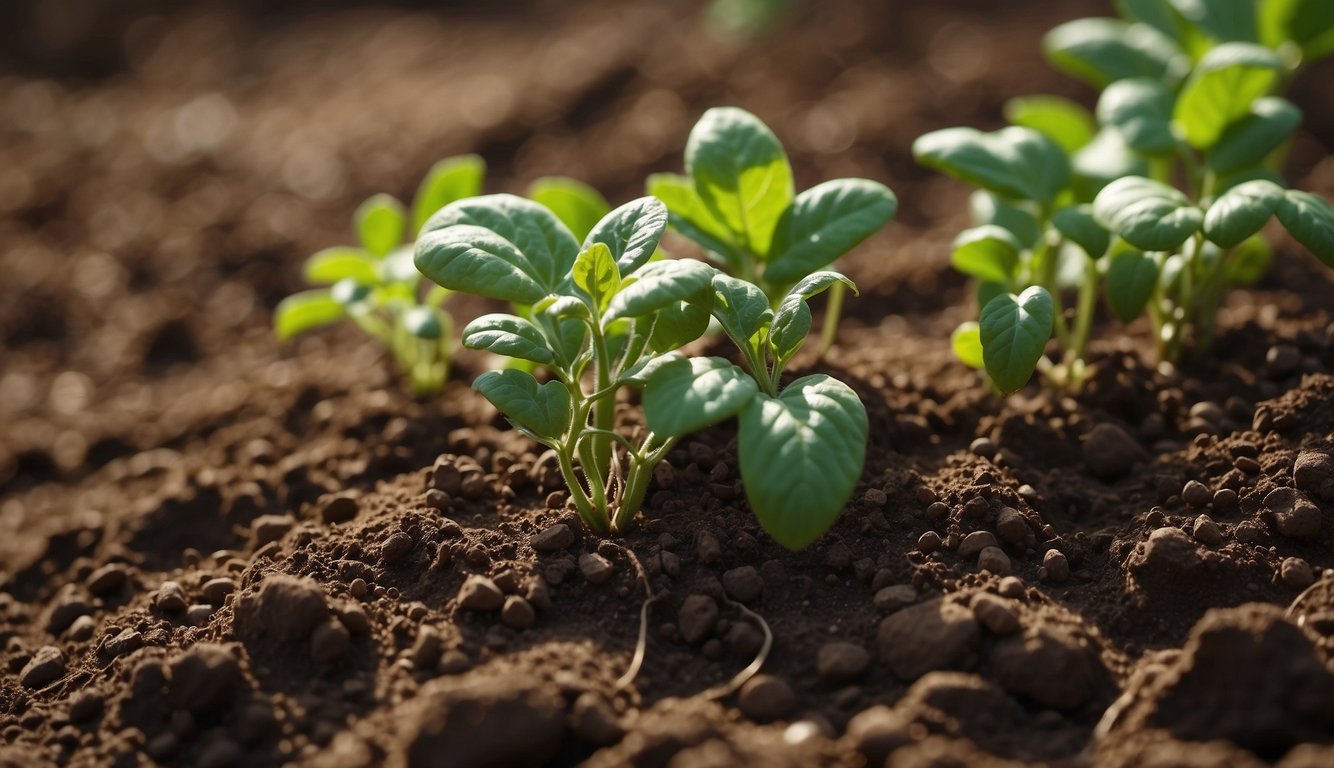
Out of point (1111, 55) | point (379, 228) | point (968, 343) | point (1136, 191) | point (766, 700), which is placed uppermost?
point (1111, 55)

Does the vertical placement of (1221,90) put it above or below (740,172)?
above

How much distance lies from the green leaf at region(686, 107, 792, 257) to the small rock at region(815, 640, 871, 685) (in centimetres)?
94

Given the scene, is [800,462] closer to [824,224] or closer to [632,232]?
[632,232]

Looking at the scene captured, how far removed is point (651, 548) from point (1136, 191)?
1223mm

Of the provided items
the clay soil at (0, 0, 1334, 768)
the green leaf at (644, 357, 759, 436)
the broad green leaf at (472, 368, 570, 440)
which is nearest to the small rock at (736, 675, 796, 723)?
the clay soil at (0, 0, 1334, 768)

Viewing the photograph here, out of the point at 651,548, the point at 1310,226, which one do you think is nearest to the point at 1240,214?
the point at 1310,226

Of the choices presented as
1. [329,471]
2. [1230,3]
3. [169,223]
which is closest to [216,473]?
[329,471]

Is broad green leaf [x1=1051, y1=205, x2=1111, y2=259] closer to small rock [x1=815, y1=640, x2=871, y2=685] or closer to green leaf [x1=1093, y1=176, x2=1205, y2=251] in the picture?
green leaf [x1=1093, y1=176, x2=1205, y2=251]

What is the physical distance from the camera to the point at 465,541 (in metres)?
2.21

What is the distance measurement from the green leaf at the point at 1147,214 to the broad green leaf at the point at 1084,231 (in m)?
0.03

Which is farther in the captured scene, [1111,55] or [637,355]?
[1111,55]

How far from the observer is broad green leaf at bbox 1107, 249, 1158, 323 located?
2.41 meters

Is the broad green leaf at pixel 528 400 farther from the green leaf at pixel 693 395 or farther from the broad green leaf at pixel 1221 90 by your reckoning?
the broad green leaf at pixel 1221 90

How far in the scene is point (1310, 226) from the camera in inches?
85.0
